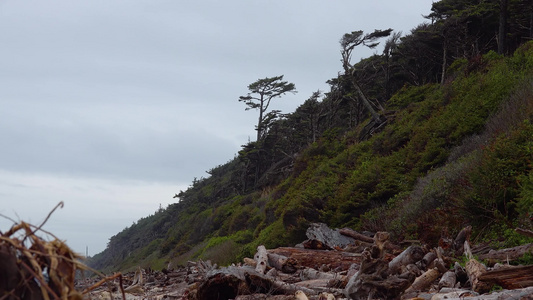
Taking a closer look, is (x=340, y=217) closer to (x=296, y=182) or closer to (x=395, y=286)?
(x=296, y=182)

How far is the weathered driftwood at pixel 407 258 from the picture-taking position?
5.85 m

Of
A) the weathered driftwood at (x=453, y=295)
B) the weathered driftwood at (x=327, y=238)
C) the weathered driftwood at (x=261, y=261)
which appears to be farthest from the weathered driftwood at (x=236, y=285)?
the weathered driftwood at (x=327, y=238)

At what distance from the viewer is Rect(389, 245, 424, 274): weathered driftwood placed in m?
5.85

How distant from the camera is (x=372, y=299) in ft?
14.7

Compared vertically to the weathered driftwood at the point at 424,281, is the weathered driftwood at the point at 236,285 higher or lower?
higher

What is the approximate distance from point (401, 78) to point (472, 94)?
54.0 ft

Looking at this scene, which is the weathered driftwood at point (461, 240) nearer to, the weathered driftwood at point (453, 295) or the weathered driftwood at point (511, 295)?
the weathered driftwood at point (453, 295)

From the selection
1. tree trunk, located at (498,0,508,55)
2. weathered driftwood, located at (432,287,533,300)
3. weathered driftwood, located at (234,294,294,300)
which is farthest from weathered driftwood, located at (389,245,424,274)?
tree trunk, located at (498,0,508,55)

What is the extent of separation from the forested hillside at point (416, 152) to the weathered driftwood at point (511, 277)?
2.28 m

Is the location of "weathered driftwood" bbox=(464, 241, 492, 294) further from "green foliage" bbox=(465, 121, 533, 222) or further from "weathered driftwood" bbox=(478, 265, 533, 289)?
"green foliage" bbox=(465, 121, 533, 222)

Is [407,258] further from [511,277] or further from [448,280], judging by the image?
[511,277]

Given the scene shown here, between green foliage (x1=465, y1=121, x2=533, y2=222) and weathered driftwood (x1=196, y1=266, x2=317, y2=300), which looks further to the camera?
green foliage (x1=465, y1=121, x2=533, y2=222)

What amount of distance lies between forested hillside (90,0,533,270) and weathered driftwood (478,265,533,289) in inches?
89.8

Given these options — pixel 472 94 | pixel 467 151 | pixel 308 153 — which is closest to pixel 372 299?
pixel 467 151
